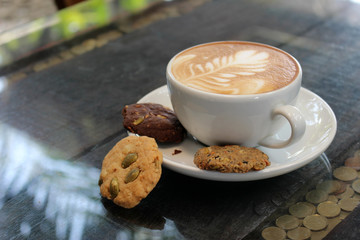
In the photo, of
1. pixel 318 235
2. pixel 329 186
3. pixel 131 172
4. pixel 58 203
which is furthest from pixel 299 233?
pixel 58 203

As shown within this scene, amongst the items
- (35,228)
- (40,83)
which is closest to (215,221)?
(35,228)

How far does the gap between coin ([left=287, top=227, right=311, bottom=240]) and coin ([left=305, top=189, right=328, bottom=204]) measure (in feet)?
0.25

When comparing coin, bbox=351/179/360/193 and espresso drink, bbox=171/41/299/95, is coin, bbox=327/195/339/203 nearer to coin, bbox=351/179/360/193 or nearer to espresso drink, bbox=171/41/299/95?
coin, bbox=351/179/360/193

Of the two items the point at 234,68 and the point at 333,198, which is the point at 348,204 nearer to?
the point at 333,198

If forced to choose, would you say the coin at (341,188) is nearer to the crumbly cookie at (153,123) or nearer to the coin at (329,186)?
the coin at (329,186)

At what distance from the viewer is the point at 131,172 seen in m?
0.80

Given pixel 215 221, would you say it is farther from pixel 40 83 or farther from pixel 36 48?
pixel 36 48

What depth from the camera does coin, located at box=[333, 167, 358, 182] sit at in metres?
0.88

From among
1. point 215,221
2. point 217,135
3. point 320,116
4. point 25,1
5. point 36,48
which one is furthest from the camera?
point 25,1

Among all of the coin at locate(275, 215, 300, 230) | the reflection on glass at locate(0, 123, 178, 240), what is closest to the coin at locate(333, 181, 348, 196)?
the coin at locate(275, 215, 300, 230)

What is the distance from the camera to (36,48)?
→ 1.45 meters

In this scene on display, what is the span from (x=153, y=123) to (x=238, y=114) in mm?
171

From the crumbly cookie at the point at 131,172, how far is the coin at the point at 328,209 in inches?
10.8

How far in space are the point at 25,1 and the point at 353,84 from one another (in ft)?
11.1
